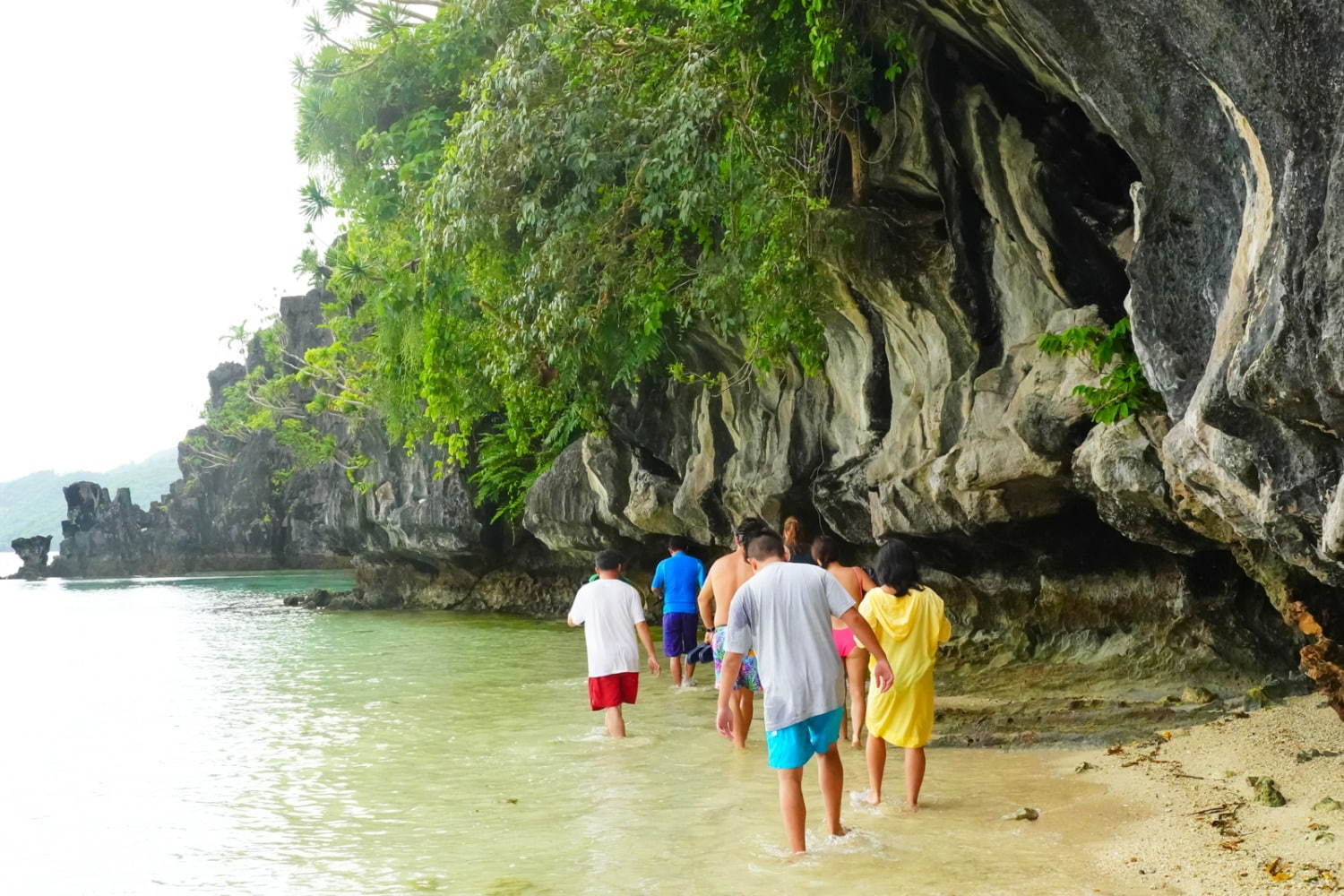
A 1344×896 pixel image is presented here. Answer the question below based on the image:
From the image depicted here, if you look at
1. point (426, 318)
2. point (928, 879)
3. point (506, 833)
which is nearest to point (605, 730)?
point (506, 833)

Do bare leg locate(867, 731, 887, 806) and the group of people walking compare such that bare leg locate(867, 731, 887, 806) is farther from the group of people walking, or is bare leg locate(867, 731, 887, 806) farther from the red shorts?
the red shorts

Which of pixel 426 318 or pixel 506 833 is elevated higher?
pixel 426 318

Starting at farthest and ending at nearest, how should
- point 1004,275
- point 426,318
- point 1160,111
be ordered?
1. point 426,318
2. point 1004,275
3. point 1160,111

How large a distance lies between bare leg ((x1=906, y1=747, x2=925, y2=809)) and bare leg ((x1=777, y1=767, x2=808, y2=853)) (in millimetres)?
958

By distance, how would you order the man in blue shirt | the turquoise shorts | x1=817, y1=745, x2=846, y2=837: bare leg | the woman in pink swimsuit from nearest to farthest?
the turquoise shorts → x1=817, y1=745, x2=846, y2=837: bare leg → the woman in pink swimsuit → the man in blue shirt

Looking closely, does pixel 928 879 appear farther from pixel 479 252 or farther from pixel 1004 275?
pixel 479 252

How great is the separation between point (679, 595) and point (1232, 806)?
5935 millimetres

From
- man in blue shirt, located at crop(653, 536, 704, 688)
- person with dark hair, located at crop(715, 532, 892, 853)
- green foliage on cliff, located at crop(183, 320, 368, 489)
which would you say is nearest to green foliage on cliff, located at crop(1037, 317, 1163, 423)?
person with dark hair, located at crop(715, 532, 892, 853)

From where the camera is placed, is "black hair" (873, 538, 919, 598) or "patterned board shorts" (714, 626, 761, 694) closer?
"black hair" (873, 538, 919, 598)

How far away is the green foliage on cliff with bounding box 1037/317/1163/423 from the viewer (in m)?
7.74

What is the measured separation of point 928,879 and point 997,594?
6.83m

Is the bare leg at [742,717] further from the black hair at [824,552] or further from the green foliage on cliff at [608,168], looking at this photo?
the green foliage on cliff at [608,168]

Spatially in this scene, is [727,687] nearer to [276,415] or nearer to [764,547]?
[764,547]

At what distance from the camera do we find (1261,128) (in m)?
4.68
